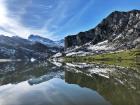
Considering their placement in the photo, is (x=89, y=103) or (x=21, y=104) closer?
(x=89, y=103)

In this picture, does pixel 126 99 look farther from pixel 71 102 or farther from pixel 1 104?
pixel 1 104

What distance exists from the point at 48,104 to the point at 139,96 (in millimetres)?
14731

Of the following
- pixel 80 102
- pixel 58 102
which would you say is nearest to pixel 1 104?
pixel 58 102

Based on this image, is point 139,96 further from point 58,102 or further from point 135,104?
point 58,102

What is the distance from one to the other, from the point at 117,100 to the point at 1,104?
63.6ft

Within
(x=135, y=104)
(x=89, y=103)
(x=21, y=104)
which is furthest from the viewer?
(x=21, y=104)

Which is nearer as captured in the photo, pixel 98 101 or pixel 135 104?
pixel 135 104

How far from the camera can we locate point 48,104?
4119 centimetres

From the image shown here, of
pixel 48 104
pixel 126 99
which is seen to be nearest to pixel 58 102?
pixel 48 104

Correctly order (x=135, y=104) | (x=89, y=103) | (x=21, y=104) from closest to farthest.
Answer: (x=135, y=104), (x=89, y=103), (x=21, y=104)

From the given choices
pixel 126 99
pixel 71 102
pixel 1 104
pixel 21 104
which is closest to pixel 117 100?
pixel 126 99

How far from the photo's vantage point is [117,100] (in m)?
41.0

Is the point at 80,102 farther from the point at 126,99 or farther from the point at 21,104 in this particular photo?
the point at 21,104

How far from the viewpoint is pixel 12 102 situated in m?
45.5
